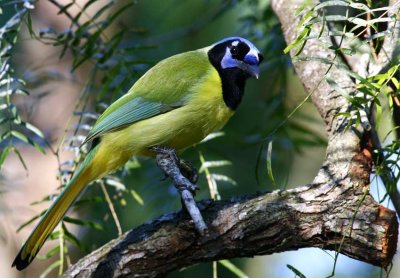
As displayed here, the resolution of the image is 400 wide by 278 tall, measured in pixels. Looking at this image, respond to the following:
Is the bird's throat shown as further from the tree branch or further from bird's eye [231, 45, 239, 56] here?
the tree branch

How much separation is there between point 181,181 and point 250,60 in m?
0.95

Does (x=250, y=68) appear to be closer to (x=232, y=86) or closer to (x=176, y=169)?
(x=232, y=86)

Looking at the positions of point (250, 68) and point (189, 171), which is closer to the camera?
point (189, 171)

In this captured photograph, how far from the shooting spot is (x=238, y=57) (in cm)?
316

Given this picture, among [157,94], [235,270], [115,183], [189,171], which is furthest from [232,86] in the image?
[235,270]

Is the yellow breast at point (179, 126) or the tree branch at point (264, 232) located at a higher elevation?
the yellow breast at point (179, 126)

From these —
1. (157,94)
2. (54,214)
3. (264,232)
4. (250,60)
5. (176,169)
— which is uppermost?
(250,60)

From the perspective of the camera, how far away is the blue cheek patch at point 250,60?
3.11 meters

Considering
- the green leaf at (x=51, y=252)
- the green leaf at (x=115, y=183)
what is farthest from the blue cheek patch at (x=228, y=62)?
the green leaf at (x=51, y=252)

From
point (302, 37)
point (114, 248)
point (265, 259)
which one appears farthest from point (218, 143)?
point (302, 37)

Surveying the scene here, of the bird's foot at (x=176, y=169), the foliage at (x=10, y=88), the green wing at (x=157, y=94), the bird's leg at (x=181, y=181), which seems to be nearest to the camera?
the bird's leg at (x=181, y=181)

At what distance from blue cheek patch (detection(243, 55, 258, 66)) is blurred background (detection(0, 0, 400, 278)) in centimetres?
31

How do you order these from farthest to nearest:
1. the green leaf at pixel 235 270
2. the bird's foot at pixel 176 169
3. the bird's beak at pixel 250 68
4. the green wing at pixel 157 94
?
1. the bird's beak at pixel 250 68
2. the green wing at pixel 157 94
3. the green leaf at pixel 235 270
4. the bird's foot at pixel 176 169

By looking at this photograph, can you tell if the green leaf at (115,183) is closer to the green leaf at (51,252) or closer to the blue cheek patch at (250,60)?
the green leaf at (51,252)
